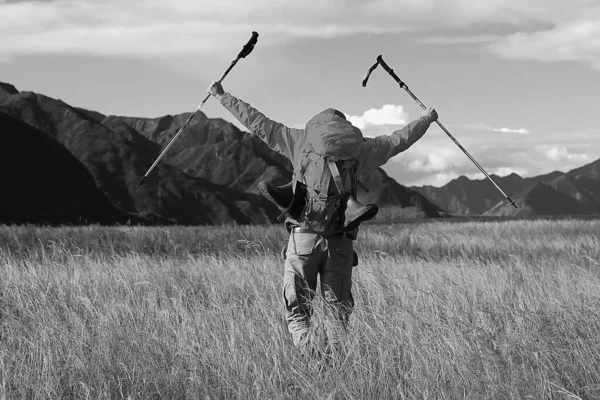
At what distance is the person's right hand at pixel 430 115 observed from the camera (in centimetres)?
647

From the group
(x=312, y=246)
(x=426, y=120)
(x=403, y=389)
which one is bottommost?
(x=403, y=389)

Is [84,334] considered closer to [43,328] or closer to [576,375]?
[43,328]

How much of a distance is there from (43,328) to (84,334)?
0.52 m

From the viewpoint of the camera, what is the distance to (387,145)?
5922 millimetres

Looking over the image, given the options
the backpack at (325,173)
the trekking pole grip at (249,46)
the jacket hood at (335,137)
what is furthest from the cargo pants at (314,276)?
the trekking pole grip at (249,46)

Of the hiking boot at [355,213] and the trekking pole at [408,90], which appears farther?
the trekking pole at [408,90]

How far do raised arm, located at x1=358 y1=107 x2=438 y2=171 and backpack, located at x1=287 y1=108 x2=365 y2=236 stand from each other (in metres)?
0.21

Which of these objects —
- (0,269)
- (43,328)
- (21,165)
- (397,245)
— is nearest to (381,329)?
(43,328)

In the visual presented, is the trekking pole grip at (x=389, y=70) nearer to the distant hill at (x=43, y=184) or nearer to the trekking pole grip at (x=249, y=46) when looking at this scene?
the trekking pole grip at (x=249, y=46)

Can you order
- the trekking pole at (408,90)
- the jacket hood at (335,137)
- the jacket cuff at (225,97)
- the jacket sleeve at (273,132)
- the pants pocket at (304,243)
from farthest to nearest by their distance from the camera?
the trekking pole at (408,90)
the jacket cuff at (225,97)
the jacket sleeve at (273,132)
the pants pocket at (304,243)
the jacket hood at (335,137)

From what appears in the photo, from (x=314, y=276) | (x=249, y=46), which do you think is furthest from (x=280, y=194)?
(x=249, y=46)

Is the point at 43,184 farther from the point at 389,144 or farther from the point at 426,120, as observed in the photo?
the point at 389,144

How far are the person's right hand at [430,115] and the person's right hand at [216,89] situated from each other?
1904mm

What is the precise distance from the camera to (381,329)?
5.85m
